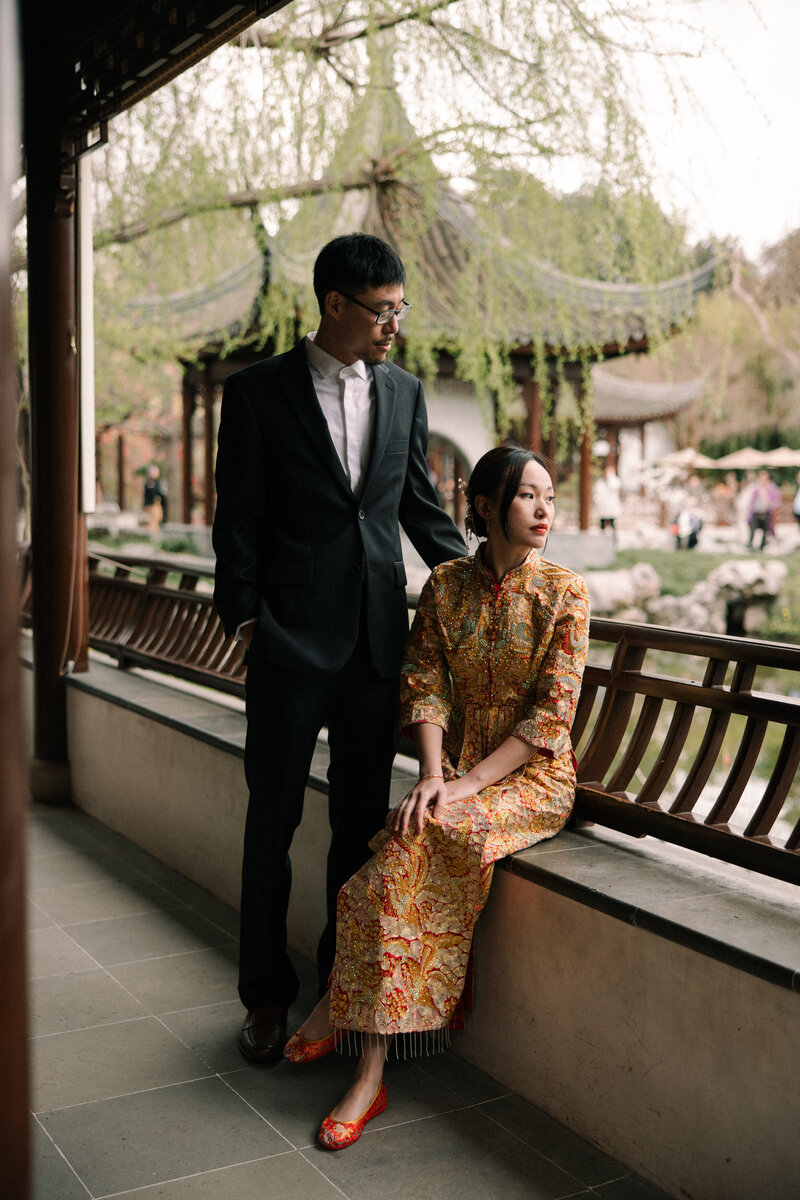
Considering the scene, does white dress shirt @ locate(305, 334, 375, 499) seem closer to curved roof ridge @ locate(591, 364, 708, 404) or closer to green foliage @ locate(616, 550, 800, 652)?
green foliage @ locate(616, 550, 800, 652)

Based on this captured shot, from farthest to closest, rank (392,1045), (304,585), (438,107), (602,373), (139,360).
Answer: (602,373), (139,360), (438,107), (392,1045), (304,585)

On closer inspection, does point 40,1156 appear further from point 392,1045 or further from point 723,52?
point 723,52

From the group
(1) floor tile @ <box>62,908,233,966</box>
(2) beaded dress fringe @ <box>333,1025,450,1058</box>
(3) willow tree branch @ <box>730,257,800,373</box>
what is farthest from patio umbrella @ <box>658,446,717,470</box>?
(2) beaded dress fringe @ <box>333,1025,450,1058</box>

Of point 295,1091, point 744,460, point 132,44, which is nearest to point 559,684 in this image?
point 295,1091

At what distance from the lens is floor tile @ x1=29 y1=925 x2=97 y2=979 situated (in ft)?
9.25

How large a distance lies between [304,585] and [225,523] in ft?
0.64

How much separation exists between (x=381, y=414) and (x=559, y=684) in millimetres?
639

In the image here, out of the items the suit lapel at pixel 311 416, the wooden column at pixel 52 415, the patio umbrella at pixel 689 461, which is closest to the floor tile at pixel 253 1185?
the suit lapel at pixel 311 416

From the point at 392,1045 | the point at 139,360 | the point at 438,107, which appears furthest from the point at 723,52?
the point at 139,360

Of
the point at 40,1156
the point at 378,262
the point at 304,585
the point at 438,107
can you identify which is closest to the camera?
the point at 40,1156

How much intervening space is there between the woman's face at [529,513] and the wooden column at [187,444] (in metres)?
14.9

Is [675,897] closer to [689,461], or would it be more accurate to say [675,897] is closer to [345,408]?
[345,408]

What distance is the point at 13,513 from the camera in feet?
1.81

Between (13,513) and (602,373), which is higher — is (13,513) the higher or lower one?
the lower one
